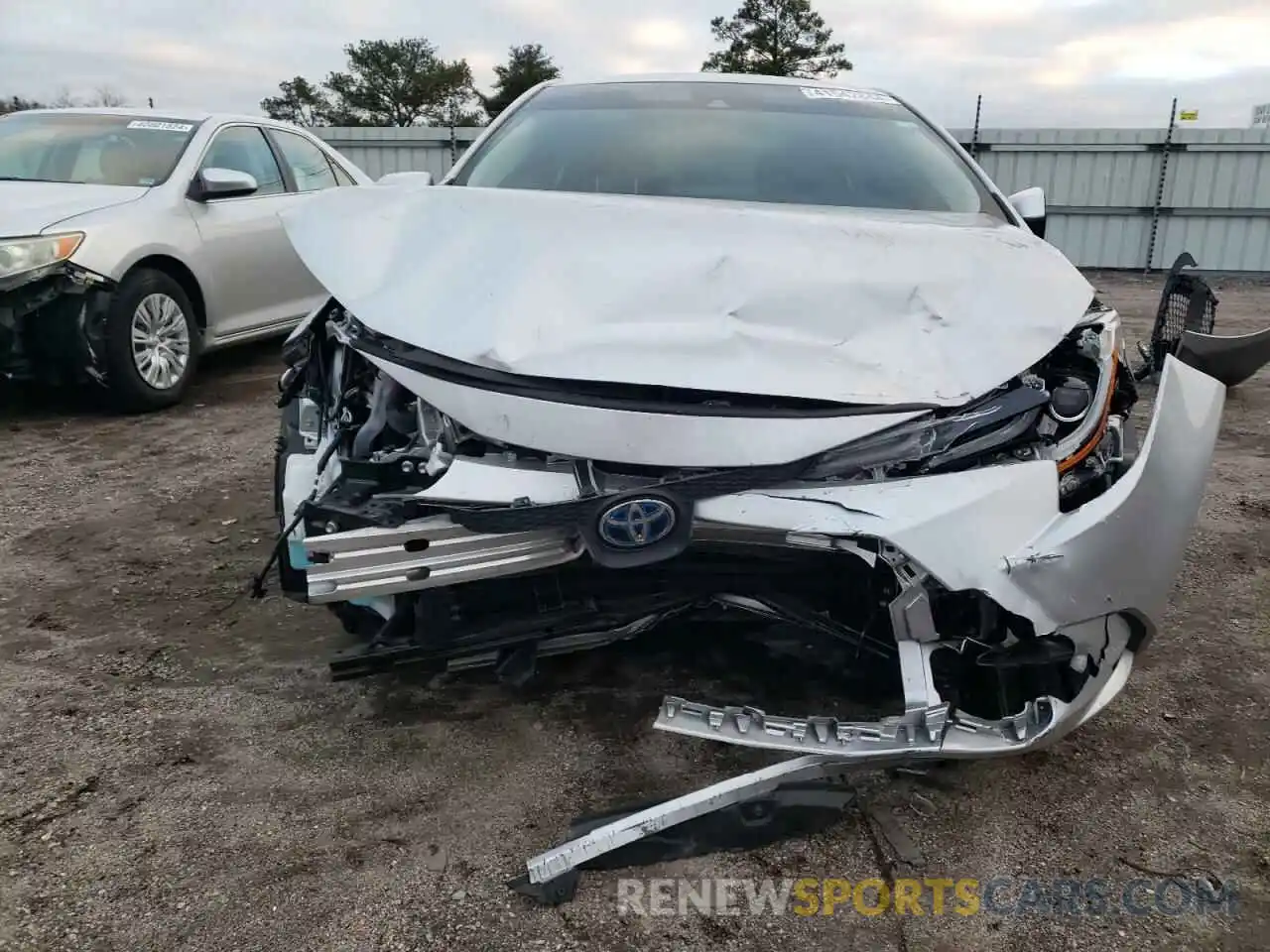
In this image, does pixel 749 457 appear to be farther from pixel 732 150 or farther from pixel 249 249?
pixel 249 249

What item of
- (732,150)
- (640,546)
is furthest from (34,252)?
(640,546)

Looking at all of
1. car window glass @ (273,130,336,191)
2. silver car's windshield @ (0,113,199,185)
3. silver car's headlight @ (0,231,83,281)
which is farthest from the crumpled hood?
car window glass @ (273,130,336,191)

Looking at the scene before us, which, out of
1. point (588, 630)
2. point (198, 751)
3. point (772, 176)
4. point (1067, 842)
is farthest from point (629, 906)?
point (772, 176)

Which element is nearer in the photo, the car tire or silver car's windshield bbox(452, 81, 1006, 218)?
silver car's windshield bbox(452, 81, 1006, 218)

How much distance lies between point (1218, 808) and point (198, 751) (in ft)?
7.90

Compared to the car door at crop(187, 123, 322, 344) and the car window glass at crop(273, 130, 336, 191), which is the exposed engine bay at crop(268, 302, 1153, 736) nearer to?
the car door at crop(187, 123, 322, 344)

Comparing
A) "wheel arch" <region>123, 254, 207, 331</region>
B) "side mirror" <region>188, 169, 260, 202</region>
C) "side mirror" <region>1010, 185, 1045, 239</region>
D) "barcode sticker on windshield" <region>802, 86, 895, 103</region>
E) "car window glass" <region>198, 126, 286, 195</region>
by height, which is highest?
"barcode sticker on windshield" <region>802, 86, 895, 103</region>

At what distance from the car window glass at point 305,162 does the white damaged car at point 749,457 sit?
4494mm

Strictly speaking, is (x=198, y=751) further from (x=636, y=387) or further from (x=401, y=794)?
(x=636, y=387)

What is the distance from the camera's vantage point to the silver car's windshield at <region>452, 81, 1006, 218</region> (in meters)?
2.96

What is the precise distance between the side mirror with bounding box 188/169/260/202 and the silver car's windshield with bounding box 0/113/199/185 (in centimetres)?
21

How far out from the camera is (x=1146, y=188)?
12.9 metres

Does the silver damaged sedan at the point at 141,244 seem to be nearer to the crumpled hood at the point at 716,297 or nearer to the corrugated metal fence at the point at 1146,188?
the crumpled hood at the point at 716,297

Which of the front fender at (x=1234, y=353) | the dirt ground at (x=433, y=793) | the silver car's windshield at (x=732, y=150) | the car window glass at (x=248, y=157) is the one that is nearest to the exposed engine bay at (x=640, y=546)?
the dirt ground at (x=433, y=793)
